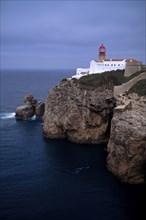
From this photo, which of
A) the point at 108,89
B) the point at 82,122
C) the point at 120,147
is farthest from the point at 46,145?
the point at 120,147

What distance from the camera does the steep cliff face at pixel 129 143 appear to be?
4109cm

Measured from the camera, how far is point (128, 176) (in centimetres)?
4238

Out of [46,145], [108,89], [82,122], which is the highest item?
[108,89]

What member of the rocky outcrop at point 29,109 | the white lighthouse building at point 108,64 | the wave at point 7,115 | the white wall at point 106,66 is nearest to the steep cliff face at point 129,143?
the white lighthouse building at point 108,64

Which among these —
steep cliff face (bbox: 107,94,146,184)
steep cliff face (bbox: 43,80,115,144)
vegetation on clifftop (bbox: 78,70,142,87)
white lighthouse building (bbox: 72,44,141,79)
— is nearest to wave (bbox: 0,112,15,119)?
steep cliff face (bbox: 43,80,115,144)

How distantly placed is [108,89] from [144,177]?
2232 centimetres

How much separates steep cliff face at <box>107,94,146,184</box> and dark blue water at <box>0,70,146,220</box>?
1921mm

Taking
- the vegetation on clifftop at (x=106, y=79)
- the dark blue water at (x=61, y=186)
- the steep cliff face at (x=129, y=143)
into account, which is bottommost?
the dark blue water at (x=61, y=186)

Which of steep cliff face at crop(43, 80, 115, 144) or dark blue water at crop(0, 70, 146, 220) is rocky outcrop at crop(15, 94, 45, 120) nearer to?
steep cliff face at crop(43, 80, 115, 144)

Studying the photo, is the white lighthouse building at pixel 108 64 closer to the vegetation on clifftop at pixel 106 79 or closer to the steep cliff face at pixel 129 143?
the vegetation on clifftop at pixel 106 79

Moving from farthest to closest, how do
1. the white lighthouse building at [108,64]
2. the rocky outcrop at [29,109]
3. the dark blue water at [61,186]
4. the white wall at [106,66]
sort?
the rocky outcrop at [29,109], the white wall at [106,66], the white lighthouse building at [108,64], the dark blue water at [61,186]

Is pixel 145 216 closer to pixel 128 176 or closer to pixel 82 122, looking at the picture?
pixel 128 176

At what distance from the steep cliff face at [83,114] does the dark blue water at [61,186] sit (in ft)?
8.09

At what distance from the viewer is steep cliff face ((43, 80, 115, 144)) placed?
58125mm
